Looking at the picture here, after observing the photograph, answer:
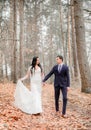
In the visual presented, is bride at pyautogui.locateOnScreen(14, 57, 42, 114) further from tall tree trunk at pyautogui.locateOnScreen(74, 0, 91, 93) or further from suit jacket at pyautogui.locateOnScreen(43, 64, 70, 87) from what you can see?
tall tree trunk at pyautogui.locateOnScreen(74, 0, 91, 93)

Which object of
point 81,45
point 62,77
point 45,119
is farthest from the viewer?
point 81,45

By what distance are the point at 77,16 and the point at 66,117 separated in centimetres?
747

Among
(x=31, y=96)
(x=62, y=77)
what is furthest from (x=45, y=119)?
(x=62, y=77)

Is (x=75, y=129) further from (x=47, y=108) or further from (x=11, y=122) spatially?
(x=47, y=108)

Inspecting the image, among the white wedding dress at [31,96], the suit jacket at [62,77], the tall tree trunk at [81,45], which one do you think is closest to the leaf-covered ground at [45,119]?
the white wedding dress at [31,96]

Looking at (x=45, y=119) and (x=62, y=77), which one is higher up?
(x=62, y=77)

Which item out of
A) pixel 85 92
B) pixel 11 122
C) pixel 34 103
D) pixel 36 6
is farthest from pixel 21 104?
pixel 36 6

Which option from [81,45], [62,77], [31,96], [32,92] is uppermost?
[81,45]

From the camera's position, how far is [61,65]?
10.2 meters

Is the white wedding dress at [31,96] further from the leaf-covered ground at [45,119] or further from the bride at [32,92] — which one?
the leaf-covered ground at [45,119]

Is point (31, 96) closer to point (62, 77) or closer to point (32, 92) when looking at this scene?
point (32, 92)

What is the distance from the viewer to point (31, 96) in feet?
33.8

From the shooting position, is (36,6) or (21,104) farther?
(36,6)

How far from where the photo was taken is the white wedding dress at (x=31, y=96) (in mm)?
10039
